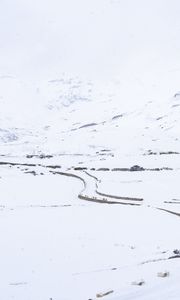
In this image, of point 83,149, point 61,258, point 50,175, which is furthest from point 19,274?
point 83,149

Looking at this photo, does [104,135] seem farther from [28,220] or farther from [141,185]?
[28,220]

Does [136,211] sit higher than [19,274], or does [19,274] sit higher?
[136,211]

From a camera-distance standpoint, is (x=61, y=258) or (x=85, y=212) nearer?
(x=61, y=258)

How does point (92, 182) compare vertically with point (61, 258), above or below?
above

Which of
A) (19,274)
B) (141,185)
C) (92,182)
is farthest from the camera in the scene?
(92,182)

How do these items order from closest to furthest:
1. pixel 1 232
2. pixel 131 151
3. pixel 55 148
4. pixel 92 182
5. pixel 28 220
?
pixel 1 232 < pixel 28 220 < pixel 92 182 < pixel 131 151 < pixel 55 148

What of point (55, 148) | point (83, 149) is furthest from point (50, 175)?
point (55, 148)

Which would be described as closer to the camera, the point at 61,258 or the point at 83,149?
the point at 61,258

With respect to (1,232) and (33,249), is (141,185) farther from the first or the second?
(33,249)

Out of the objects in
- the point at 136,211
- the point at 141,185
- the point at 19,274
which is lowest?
the point at 19,274
